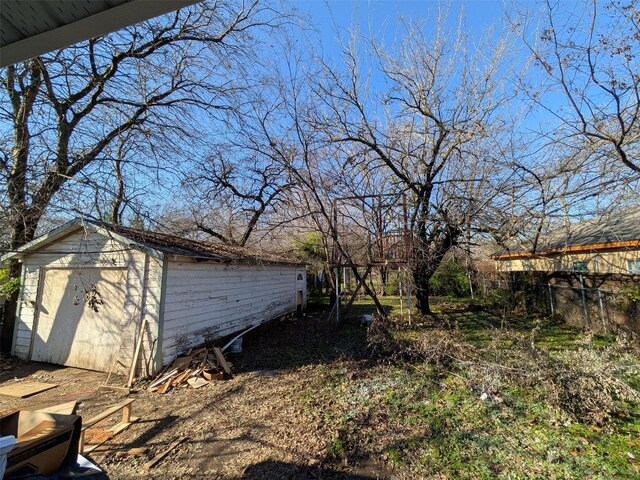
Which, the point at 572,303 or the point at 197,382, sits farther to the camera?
the point at 572,303

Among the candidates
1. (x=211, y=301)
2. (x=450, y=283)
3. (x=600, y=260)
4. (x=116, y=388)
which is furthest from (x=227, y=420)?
→ (x=450, y=283)

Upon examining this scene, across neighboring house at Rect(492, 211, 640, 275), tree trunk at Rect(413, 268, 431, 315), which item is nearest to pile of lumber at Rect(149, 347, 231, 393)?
tree trunk at Rect(413, 268, 431, 315)

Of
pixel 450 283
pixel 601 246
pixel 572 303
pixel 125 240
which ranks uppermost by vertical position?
pixel 125 240

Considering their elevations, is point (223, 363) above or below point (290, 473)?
above

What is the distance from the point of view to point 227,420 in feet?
13.8

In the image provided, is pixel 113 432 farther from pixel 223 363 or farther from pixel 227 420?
pixel 223 363

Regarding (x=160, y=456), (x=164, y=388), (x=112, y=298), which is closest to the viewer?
(x=160, y=456)

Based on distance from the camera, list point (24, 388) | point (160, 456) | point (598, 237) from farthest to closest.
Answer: point (598, 237), point (24, 388), point (160, 456)

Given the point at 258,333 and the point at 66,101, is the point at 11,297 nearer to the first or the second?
the point at 66,101

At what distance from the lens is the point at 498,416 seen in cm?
393

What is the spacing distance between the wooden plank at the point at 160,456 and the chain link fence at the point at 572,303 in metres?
9.11

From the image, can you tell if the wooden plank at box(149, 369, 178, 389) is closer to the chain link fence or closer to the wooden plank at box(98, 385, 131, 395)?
the wooden plank at box(98, 385, 131, 395)

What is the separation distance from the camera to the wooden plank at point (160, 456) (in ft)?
10.6

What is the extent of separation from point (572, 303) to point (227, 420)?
10510 mm
